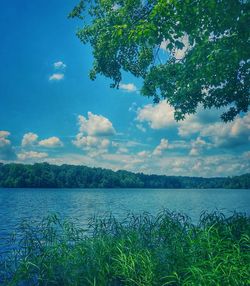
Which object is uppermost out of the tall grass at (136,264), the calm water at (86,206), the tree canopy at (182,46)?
the tree canopy at (182,46)

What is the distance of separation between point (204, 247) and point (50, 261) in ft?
13.3

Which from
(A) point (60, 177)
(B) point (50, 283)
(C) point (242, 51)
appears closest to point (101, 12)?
(C) point (242, 51)

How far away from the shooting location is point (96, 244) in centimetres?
941

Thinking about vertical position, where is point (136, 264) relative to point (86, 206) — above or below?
above

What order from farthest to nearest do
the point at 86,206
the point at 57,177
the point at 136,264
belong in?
the point at 57,177 < the point at 86,206 < the point at 136,264

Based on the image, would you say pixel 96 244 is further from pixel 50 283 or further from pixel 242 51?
pixel 242 51

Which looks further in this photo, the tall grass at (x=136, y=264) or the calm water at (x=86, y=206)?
the calm water at (x=86, y=206)

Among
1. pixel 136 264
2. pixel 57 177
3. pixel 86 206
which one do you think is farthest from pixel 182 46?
pixel 57 177

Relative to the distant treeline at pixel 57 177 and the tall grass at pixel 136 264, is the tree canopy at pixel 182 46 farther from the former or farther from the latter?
the distant treeline at pixel 57 177

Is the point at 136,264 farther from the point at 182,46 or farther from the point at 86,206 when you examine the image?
the point at 86,206

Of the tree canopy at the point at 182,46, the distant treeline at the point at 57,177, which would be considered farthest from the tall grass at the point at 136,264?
the distant treeline at the point at 57,177

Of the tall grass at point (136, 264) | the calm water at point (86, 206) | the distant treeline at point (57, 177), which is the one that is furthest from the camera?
the distant treeline at point (57, 177)

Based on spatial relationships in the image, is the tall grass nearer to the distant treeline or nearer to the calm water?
the calm water

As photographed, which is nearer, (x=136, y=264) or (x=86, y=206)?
(x=136, y=264)
